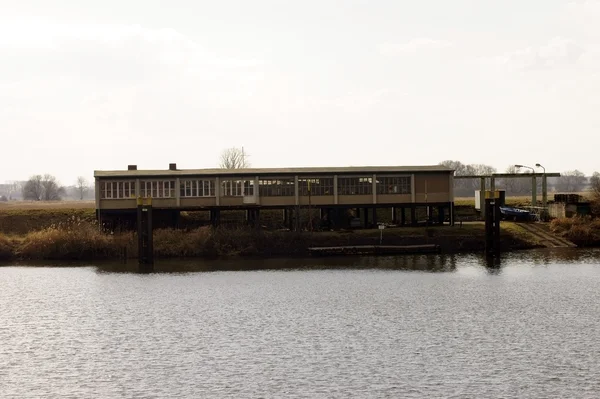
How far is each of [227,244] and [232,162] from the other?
6830 centimetres

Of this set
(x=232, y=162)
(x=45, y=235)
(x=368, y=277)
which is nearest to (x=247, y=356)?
(x=368, y=277)

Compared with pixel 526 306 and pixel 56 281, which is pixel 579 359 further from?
pixel 56 281

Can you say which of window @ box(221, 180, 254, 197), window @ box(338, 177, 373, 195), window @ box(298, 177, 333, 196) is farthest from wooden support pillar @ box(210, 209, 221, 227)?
window @ box(338, 177, 373, 195)

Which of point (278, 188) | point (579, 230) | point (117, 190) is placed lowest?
point (579, 230)

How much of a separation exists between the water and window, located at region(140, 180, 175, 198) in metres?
21.2

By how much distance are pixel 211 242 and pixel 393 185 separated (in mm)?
21699

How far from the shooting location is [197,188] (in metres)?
88.1

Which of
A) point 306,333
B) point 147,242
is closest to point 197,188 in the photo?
point 147,242

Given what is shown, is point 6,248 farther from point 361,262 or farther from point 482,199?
point 482,199

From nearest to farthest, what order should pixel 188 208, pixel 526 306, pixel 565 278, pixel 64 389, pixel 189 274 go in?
pixel 64 389 < pixel 526 306 < pixel 565 278 < pixel 189 274 < pixel 188 208

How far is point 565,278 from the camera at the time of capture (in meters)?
60.4

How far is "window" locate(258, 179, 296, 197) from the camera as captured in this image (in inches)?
3499

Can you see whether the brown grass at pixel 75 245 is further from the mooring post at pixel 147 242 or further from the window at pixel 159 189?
the window at pixel 159 189

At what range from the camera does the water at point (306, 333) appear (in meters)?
32.8
